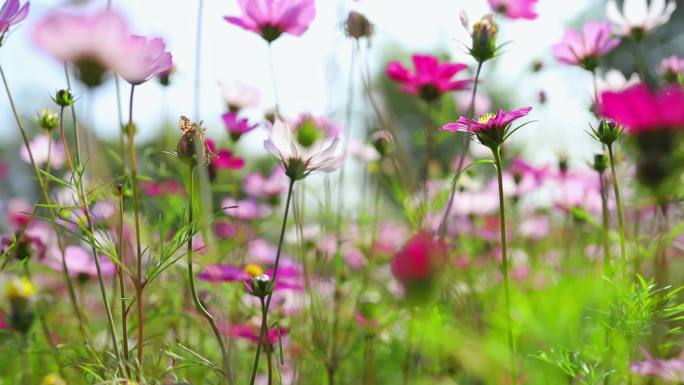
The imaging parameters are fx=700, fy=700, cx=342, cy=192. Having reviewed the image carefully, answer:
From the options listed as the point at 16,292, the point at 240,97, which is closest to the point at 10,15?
the point at 16,292

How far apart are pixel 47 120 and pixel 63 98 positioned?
0.14 meters

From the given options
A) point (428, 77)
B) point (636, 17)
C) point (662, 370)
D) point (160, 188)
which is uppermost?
point (636, 17)

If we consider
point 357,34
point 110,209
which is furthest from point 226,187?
point 357,34

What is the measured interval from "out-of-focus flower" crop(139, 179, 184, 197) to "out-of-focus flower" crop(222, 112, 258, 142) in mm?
152

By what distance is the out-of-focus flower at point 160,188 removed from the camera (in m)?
0.94

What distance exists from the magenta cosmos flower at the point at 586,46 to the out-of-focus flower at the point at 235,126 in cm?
37

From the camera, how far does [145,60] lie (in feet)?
1.84

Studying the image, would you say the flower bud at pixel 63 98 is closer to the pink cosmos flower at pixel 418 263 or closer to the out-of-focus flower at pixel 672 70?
the pink cosmos flower at pixel 418 263

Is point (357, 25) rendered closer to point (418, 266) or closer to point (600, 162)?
point (600, 162)

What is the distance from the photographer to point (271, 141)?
568mm

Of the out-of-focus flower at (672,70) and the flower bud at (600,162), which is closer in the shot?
the flower bud at (600,162)

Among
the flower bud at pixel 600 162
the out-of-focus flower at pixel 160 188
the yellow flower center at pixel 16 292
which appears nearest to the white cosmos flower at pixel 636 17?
the flower bud at pixel 600 162

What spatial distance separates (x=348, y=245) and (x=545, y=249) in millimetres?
416

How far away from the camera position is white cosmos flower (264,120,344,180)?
1.86 feet
